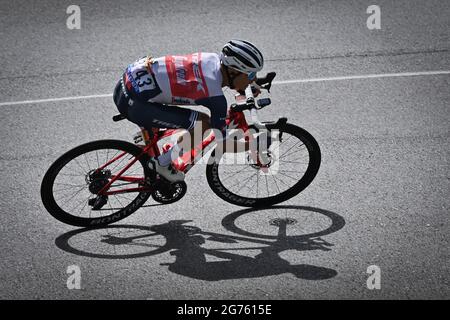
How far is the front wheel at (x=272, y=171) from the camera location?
314 inches

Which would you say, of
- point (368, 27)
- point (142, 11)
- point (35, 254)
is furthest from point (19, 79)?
point (368, 27)

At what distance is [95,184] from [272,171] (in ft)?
6.36

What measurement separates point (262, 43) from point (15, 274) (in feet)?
20.5

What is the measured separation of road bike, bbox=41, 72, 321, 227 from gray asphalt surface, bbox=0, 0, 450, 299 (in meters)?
0.21

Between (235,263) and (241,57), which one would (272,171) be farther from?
(241,57)

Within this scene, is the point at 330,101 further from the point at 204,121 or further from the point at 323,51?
the point at 204,121

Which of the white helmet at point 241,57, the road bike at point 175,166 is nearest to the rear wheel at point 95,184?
the road bike at point 175,166

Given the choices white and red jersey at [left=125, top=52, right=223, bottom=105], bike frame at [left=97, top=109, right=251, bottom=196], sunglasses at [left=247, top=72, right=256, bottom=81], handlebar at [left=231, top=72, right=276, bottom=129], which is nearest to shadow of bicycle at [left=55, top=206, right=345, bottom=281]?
bike frame at [left=97, top=109, right=251, bottom=196]

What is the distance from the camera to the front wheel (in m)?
7.98

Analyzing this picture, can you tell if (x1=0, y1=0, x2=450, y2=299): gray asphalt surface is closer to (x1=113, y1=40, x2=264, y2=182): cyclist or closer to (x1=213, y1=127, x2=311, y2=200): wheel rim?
(x1=213, y1=127, x2=311, y2=200): wheel rim

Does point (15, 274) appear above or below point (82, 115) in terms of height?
below

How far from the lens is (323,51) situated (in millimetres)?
11805

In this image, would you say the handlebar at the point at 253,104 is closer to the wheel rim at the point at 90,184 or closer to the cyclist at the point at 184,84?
the cyclist at the point at 184,84
